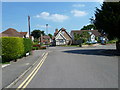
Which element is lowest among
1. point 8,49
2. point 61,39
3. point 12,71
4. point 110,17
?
point 12,71

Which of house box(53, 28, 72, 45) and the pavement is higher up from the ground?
house box(53, 28, 72, 45)

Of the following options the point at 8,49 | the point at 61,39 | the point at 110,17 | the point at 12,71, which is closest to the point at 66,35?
the point at 61,39

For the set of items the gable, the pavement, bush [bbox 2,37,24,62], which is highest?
the gable

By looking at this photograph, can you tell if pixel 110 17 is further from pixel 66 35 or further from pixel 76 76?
pixel 66 35

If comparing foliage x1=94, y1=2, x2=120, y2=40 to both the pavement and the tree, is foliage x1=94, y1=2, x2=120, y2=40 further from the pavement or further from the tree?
the tree

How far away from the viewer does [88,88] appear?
6195 mm

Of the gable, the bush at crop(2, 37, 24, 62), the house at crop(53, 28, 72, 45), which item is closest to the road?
the bush at crop(2, 37, 24, 62)

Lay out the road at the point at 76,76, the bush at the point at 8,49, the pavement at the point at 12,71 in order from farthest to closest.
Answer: the bush at the point at 8,49 → the pavement at the point at 12,71 → the road at the point at 76,76

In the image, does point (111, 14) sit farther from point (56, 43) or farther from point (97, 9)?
point (56, 43)

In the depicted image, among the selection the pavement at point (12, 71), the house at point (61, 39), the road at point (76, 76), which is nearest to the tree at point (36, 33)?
the house at point (61, 39)

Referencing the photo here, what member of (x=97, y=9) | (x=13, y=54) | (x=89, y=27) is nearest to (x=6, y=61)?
(x=13, y=54)

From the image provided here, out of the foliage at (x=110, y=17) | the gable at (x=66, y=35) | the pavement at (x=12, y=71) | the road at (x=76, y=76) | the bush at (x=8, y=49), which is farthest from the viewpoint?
the gable at (x=66, y=35)

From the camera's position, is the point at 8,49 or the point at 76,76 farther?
the point at 8,49

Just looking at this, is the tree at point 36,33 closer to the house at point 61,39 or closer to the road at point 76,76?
the house at point 61,39
